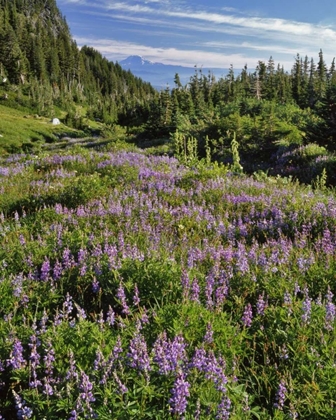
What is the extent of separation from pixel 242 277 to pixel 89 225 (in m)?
3.06

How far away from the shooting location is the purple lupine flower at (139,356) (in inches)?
108

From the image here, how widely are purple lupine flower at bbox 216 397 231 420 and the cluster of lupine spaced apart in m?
0.01

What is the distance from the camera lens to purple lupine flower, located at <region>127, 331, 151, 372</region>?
9.03 ft

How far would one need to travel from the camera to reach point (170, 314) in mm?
3730

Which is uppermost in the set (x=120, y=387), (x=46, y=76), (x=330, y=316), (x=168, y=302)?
(x=46, y=76)

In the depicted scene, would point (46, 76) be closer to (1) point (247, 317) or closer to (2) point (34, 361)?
(1) point (247, 317)

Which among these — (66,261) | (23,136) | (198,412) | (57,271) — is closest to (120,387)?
(198,412)

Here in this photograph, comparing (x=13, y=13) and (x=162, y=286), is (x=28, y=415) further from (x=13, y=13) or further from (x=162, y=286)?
(x=13, y=13)

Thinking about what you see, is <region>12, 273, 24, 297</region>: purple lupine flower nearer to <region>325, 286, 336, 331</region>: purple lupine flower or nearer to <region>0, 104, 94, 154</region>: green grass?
<region>325, 286, 336, 331</region>: purple lupine flower

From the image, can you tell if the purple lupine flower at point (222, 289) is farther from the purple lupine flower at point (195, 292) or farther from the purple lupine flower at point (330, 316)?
the purple lupine flower at point (330, 316)

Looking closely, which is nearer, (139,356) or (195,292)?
(139,356)

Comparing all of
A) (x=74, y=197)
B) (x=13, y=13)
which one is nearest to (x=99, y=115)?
(x=13, y=13)

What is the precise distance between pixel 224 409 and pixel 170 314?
133 centimetres

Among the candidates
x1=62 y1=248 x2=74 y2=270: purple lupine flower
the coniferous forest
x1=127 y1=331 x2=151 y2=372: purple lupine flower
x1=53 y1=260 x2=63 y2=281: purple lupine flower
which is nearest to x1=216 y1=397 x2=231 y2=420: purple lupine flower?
the coniferous forest
